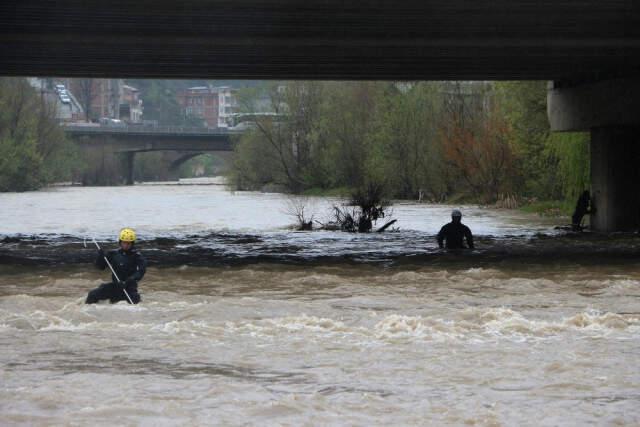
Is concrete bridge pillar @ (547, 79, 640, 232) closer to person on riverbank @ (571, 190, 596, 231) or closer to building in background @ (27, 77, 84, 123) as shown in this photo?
person on riverbank @ (571, 190, 596, 231)

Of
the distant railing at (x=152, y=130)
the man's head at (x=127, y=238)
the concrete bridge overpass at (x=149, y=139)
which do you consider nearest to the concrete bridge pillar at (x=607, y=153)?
the man's head at (x=127, y=238)

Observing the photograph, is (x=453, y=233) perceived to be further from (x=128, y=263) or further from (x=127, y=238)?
(x=127, y=238)

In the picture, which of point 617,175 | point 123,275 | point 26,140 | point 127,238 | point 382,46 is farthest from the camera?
point 26,140

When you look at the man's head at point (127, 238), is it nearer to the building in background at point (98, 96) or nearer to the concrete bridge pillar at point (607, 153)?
the concrete bridge pillar at point (607, 153)

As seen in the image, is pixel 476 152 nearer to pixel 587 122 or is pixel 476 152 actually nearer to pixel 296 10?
pixel 587 122

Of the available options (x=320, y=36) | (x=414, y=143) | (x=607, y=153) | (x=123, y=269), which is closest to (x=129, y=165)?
(x=414, y=143)

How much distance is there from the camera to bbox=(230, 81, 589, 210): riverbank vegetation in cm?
4819

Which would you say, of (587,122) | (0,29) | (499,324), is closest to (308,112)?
(587,122)

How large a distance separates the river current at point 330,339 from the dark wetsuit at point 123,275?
0.19 m

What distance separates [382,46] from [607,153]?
34.2 feet

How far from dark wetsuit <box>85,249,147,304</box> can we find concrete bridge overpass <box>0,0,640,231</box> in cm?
501

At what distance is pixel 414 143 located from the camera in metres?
65.3

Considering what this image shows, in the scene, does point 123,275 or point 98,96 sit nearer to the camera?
point 123,275

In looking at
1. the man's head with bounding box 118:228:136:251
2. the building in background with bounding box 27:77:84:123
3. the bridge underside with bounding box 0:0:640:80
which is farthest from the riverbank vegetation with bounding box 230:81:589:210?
the building in background with bounding box 27:77:84:123
